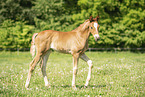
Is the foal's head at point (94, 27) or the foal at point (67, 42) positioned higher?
the foal's head at point (94, 27)

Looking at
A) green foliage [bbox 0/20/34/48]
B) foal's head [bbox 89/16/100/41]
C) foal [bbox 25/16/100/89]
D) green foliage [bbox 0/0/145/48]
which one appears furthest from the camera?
green foliage [bbox 0/0/145/48]

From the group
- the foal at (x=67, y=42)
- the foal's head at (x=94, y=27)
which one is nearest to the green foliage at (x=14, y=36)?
the foal at (x=67, y=42)

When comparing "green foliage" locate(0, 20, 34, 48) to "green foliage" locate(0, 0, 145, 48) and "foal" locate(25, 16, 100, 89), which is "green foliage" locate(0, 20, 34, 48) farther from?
"foal" locate(25, 16, 100, 89)

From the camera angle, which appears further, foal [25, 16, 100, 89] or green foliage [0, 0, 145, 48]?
green foliage [0, 0, 145, 48]

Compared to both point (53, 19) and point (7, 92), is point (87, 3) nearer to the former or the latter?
point (53, 19)

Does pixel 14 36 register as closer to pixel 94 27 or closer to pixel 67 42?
pixel 67 42

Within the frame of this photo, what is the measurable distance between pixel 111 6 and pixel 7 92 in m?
28.2

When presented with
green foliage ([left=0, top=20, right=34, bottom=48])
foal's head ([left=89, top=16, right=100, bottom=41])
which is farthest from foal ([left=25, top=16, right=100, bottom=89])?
green foliage ([left=0, top=20, right=34, bottom=48])

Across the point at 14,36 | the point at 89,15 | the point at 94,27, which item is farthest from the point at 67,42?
the point at 14,36

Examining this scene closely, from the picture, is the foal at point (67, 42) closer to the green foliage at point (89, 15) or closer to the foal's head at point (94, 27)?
the foal's head at point (94, 27)

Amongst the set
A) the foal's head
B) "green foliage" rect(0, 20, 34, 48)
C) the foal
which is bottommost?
"green foliage" rect(0, 20, 34, 48)

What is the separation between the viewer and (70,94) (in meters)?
6.13

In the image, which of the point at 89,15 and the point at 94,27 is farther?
the point at 89,15

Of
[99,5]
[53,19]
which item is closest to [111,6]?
[99,5]
